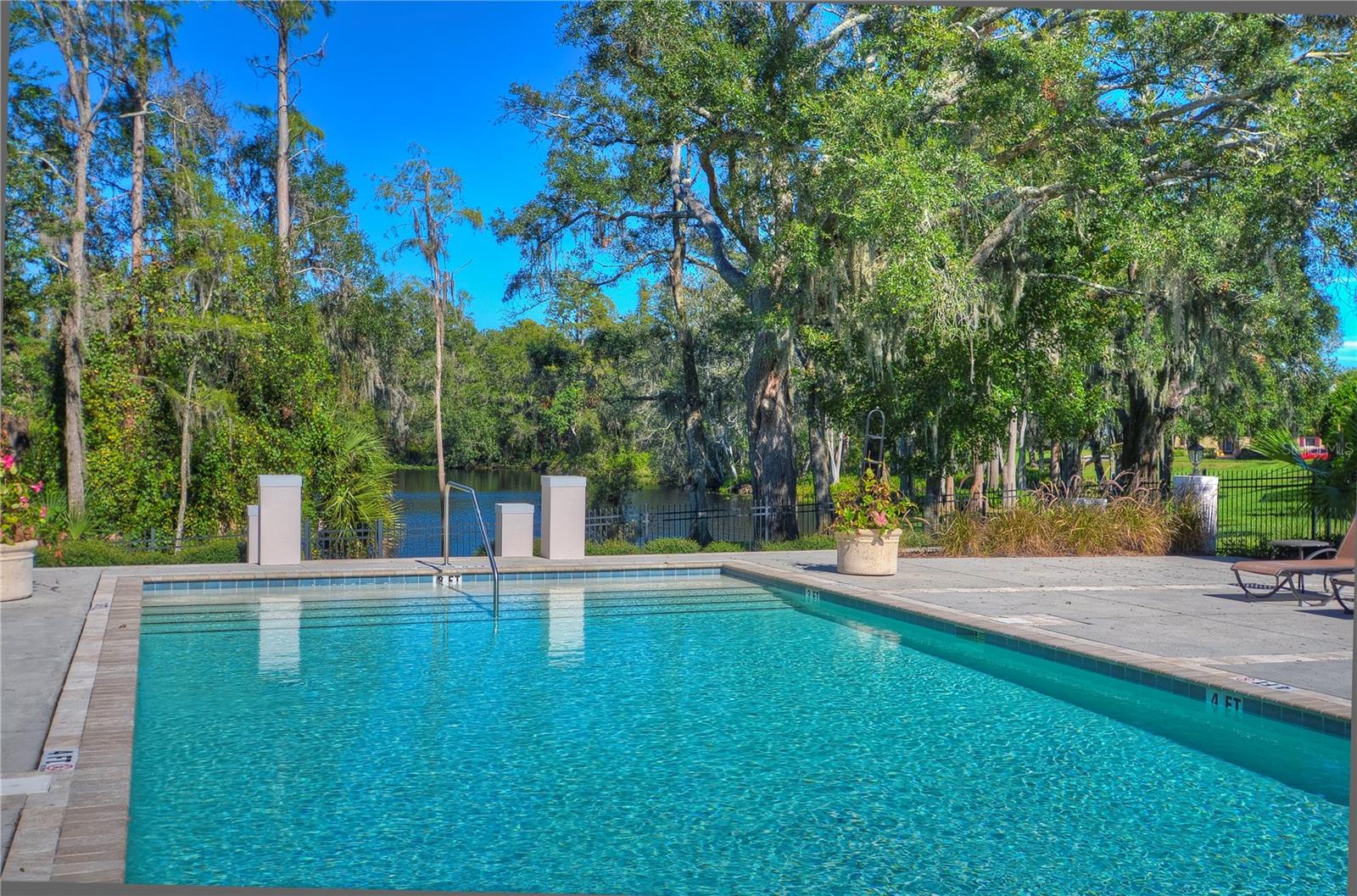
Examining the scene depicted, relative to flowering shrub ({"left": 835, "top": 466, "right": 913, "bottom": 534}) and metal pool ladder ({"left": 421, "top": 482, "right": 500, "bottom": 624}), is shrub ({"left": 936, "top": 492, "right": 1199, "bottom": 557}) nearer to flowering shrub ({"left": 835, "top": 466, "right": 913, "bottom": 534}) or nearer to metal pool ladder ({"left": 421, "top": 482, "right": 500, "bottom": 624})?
flowering shrub ({"left": 835, "top": 466, "right": 913, "bottom": 534})

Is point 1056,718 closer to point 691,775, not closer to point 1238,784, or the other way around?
point 1238,784

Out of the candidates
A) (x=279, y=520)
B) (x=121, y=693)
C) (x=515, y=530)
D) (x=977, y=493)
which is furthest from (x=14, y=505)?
(x=977, y=493)

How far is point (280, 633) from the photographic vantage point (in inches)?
326

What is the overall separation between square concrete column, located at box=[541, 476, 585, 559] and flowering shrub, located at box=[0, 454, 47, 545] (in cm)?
534

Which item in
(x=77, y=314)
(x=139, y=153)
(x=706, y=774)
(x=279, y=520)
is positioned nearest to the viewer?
(x=706, y=774)

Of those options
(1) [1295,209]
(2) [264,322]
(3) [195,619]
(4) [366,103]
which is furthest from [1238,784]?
(4) [366,103]

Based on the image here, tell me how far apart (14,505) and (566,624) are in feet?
14.6

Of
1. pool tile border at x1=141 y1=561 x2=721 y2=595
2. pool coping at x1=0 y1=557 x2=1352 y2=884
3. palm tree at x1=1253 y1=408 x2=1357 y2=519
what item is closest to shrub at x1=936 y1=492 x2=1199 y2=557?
palm tree at x1=1253 y1=408 x2=1357 y2=519

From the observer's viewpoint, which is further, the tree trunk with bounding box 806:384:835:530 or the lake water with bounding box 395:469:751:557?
the lake water with bounding box 395:469:751:557

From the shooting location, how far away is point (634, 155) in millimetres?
16922

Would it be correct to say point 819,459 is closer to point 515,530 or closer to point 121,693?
point 515,530

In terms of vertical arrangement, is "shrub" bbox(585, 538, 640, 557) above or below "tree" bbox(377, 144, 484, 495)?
below

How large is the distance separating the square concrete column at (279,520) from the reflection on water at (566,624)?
118 inches

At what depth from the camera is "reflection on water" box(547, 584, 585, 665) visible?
24.5 ft
